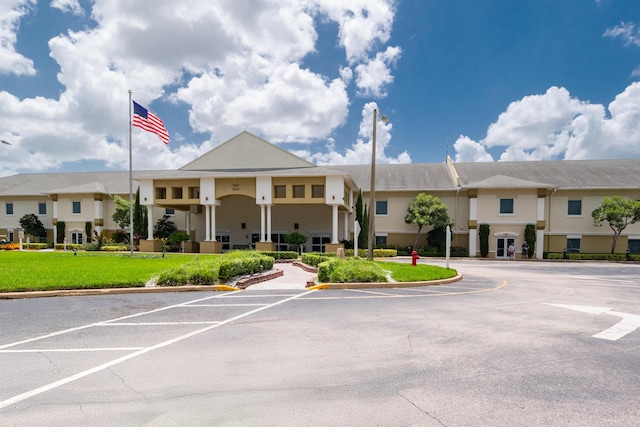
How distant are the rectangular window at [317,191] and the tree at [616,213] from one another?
24.8 metres

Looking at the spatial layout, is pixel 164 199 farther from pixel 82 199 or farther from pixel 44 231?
pixel 44 231

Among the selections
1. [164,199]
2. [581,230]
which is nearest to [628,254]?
[581,230]

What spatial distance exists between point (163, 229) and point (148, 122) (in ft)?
57.5

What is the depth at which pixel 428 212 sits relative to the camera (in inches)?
1225

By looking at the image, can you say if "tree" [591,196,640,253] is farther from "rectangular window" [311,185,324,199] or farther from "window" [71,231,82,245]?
"window" [71,231,82,245]

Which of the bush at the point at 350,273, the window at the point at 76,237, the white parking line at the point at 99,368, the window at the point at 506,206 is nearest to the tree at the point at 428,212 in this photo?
the window at the point at 506,206

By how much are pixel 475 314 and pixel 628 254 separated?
Answer: 30994mm

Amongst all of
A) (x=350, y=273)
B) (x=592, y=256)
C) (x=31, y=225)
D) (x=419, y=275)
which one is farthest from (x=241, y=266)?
(x=31, y=225)

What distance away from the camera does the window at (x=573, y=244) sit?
1241 inches

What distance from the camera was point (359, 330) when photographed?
6789mm

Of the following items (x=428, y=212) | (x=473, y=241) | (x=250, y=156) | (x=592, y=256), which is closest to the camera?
(x=592, y=256)

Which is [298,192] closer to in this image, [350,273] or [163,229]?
[163,229]

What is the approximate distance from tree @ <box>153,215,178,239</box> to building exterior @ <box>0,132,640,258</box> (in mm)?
1664

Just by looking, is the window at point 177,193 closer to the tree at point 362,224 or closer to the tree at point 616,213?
the tree at point 362,224
